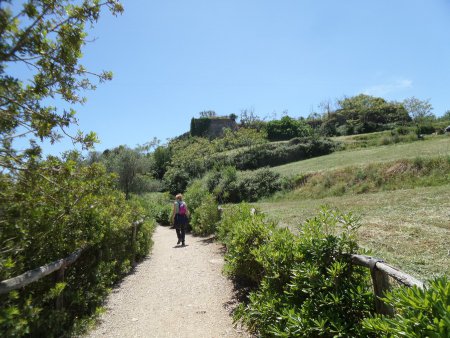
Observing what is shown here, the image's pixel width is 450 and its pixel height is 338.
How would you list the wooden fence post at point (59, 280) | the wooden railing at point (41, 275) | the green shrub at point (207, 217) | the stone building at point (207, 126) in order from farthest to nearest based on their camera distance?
1. the stone building at point (207, 126)
2. the green shrub at point (207, 217)
3. the wooden fence post at point (59, 280)
4. the wooden railing at point (41, 275)

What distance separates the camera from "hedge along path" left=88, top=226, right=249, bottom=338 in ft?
13.4

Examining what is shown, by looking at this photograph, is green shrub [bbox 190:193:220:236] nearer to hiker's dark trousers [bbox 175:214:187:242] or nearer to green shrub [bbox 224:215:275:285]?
hiker's dark trousers [bbox 175:214:187:242]

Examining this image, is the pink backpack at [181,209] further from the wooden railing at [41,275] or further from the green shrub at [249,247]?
the wooden railing at [41,275]

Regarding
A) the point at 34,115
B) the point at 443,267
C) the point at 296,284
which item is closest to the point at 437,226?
the point at 443,267

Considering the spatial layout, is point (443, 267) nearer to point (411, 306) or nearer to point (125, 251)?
point (411, 306)

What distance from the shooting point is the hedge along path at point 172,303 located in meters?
4.09

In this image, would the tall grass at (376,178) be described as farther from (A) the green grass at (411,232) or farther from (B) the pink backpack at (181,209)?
(B) the pink backpack at (181,209)

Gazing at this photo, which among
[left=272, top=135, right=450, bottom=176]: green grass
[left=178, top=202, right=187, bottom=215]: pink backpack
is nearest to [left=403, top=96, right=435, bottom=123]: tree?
[left=272, top=135, right=450, bottom=176]: green grass

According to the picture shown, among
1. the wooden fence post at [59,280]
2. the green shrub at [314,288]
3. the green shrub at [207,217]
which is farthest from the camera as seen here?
the green shrub at [207,217]

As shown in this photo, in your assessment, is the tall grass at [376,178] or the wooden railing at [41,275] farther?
the tall grass at [376,178]

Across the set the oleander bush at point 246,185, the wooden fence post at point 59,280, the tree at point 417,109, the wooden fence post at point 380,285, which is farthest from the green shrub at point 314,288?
the tree at point 417,109

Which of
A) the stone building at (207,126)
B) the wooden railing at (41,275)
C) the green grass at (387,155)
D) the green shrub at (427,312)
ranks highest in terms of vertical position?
the stone building at (207,126)

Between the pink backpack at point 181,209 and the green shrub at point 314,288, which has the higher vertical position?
the pink backpack at point 181,209

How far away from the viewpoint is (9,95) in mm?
2254
